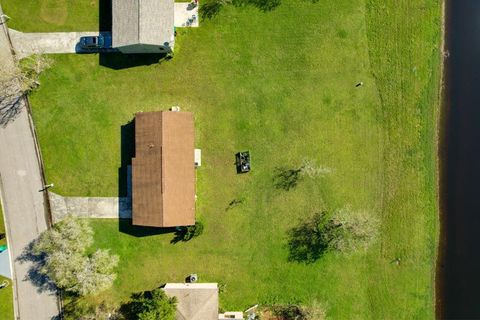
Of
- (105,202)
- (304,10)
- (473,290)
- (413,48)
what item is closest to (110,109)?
(105,202)

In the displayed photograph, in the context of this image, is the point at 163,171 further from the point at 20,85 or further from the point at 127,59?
the point at 20,85

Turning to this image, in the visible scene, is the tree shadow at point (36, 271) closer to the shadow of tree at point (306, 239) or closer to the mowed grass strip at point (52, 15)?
the mowed grass strip at point (52, 15)

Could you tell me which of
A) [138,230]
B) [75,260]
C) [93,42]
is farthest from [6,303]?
[93,42]

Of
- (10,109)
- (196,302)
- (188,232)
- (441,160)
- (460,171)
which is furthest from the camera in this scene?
(460,171)

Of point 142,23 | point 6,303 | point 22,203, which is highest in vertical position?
point 142,23

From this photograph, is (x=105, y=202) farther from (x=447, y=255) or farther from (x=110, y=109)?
(x=447, y=255)

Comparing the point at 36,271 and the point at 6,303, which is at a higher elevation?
the point at 36,271

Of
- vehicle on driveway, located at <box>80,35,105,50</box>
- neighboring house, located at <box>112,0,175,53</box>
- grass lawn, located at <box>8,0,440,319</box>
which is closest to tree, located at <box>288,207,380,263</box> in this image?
grass lawn, located at <box>8,0,440,319</box>
